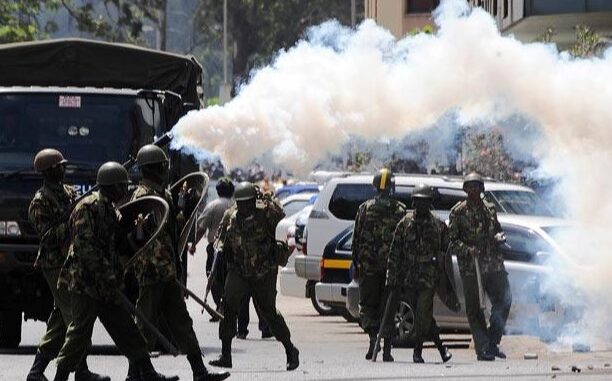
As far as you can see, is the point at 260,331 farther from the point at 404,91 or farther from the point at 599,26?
the point at 599,26

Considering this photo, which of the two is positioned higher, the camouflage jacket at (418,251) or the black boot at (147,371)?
the camouflage jacket at (418,251)

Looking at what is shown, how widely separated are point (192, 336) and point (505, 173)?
18450 mm

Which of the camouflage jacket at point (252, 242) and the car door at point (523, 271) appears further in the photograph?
the car door at point (523, 271)

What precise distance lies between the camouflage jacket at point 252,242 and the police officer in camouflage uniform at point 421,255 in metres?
1.44

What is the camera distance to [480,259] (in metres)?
16.4

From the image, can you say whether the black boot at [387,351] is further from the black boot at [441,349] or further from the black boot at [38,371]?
the black boot at [38,371]

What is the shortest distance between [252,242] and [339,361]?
1.67 metres

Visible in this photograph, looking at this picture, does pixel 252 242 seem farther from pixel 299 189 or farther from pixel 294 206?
pixel 299 189

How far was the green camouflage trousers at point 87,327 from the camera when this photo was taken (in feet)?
40.5

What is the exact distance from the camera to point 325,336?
65.2 feet

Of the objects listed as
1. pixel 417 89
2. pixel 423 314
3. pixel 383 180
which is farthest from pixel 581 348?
pixel 417 89

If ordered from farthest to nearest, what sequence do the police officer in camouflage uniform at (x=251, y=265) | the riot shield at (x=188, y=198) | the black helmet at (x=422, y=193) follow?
the black helmet at (x=422, y=193)
the police officer in camouflage uniform at (x=251, y=265)
the riot shield at (x=188, y=198)

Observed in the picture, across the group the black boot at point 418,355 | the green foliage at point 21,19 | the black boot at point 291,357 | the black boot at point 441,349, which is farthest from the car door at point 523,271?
the green foliage at point 21,19

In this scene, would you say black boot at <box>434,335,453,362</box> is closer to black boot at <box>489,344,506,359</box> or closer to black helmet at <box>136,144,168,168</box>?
black boot at <box>489,344,506,359</box>
